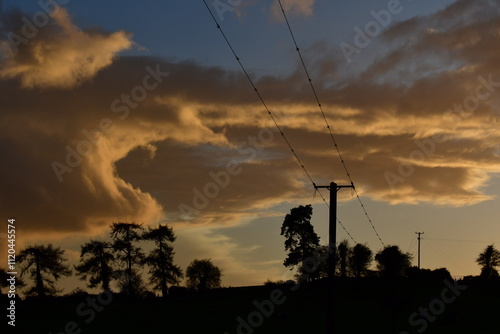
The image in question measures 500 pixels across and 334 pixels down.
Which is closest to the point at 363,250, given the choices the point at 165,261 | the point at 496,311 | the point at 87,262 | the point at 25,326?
the point at 165,261


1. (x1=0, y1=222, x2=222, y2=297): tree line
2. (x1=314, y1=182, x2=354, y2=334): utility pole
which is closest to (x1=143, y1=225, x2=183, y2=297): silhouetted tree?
(x1=0, y1=222, x2=222, y2=297): tree line

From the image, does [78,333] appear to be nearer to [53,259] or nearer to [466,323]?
[466,323]

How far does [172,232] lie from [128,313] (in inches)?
1427

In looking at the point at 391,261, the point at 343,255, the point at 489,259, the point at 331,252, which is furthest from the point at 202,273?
the point at 331,252

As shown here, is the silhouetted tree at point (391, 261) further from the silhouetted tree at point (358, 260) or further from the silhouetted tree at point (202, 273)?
the silhouetted tree at point (202, 273)

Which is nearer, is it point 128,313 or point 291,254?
point 128,313

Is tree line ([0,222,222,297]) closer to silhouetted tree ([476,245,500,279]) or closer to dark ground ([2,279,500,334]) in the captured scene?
dark ground ([2,279,500,334])

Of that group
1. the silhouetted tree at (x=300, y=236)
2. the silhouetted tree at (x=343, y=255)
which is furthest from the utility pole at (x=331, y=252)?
the silhouetted tree at (x=343, y=255)

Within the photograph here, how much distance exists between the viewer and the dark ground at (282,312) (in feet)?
206

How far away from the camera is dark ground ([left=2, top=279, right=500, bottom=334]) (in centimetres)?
6266

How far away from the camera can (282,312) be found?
71.2 metres

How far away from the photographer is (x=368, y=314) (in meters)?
69.2

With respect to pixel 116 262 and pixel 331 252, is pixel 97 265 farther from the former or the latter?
pixel 331 252

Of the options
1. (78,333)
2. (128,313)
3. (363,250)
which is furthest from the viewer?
(363,250)
